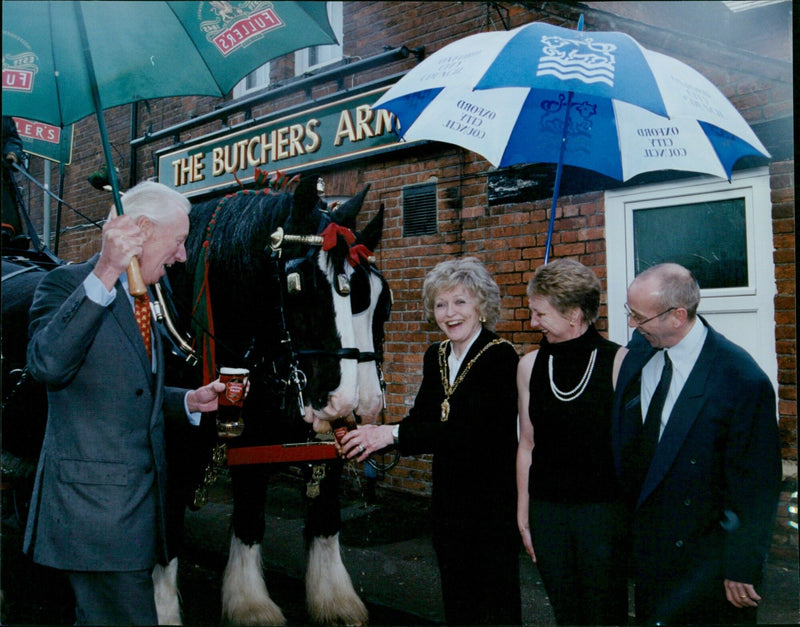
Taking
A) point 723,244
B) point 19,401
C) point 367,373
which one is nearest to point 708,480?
point 367,373

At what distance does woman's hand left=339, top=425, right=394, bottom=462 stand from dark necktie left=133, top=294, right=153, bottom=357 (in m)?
0.79

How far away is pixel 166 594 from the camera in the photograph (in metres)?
2.61

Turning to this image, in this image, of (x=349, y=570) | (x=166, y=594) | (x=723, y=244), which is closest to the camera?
(x=166, y=594)

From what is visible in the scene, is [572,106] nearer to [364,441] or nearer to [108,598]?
[364,441]

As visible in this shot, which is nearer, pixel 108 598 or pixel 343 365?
pixel 108 598

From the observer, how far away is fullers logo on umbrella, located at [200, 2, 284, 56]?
193 cm

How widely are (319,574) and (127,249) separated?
2.16 meters

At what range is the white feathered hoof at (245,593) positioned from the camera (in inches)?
117

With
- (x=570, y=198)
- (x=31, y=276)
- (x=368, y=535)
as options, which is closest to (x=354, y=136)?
(x=570, y=198)

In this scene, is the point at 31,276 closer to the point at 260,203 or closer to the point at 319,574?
the point at 260,203

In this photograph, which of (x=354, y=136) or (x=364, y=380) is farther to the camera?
(x=354, y=136)

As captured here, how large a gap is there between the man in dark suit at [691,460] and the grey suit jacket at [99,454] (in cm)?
156

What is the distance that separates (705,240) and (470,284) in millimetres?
1907

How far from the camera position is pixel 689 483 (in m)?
1.97
